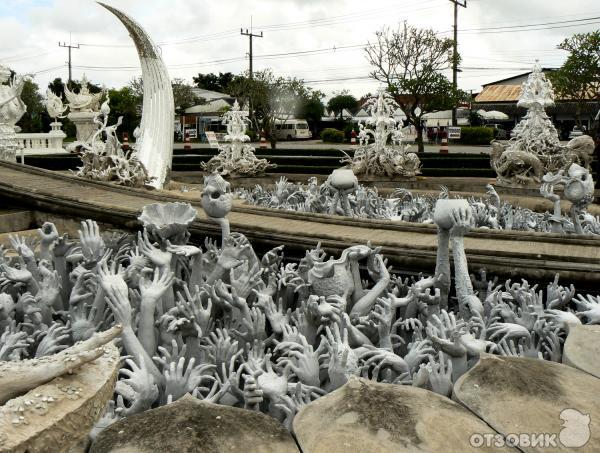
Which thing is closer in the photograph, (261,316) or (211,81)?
(261,316)

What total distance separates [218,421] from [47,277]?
231 cm

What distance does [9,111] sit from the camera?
1477 cm

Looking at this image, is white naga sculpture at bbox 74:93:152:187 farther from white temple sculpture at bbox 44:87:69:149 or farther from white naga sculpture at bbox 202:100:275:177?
white temple sculpture at bbox 44:87:69:149

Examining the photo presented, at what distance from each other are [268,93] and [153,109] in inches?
985

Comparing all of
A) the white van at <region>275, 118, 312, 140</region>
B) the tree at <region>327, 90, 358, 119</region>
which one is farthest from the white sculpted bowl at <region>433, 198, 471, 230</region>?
the tree at <region>327, 90, 358, 119</region>

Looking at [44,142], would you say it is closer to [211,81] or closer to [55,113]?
[55,113]

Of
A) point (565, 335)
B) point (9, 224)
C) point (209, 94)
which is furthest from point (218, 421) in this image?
point (209, 94)

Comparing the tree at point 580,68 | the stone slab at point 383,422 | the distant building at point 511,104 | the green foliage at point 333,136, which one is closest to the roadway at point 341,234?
the stone slab at point 383,422

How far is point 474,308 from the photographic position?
13.0 ft

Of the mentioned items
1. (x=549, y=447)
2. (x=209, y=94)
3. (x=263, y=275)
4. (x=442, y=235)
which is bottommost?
(x=549, y=447)

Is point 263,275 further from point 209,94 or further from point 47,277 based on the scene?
point 209,94

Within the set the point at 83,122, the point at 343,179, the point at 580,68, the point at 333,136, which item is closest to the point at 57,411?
the point at 343,179

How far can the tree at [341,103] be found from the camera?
6019 centimetres

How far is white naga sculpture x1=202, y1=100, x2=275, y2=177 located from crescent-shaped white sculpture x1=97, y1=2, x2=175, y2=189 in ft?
13.8
